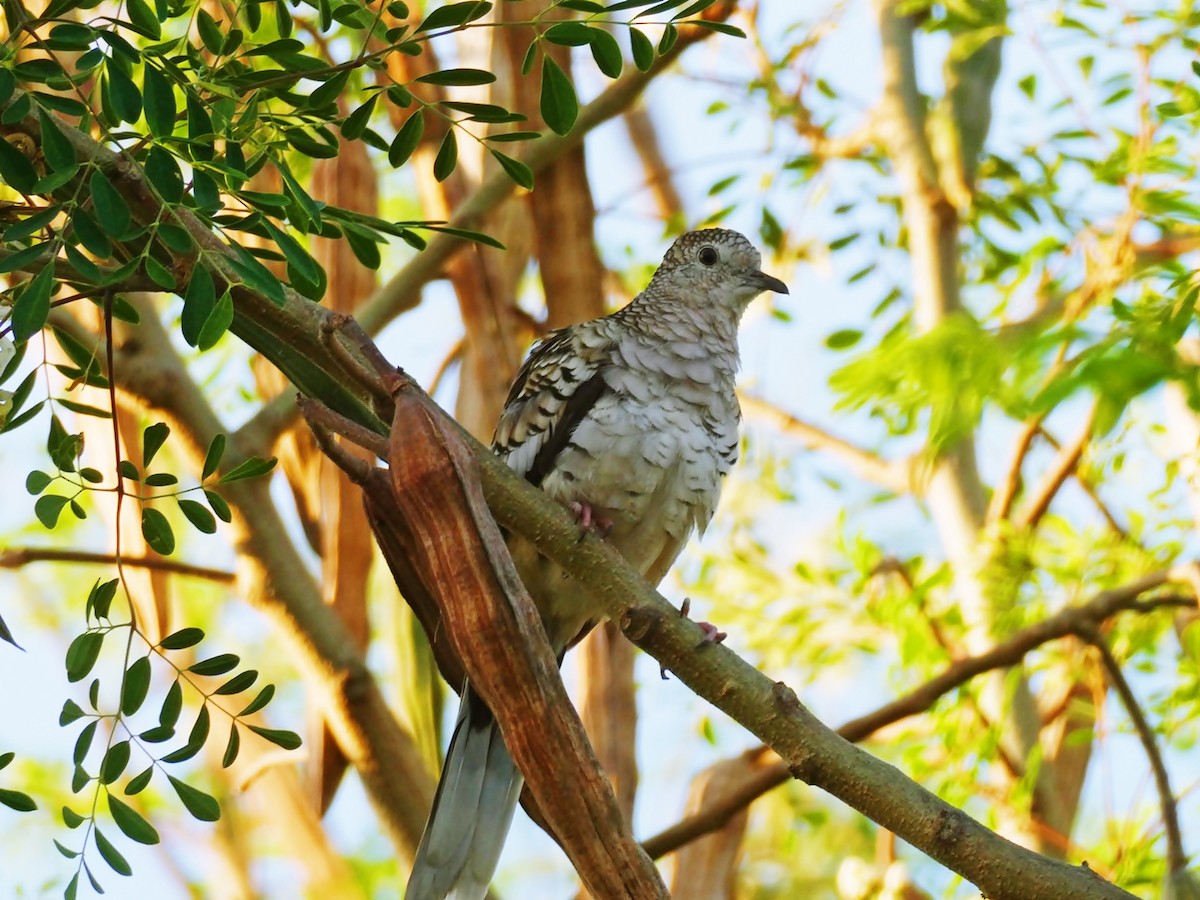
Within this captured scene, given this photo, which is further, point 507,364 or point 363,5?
point 507,364

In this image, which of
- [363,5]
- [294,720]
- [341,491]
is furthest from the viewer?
[294,720]

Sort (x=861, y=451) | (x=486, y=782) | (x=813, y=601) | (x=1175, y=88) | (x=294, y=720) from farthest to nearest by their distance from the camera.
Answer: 1. (x=294, y=720)
2. (x=861, y=451)
3. (x=813, y=601)
4. (x=1175, y=88)
5. (x=486, y=782)

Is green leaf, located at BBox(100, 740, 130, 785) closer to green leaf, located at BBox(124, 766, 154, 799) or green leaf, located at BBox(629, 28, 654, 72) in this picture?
green leaf, located at BBox(124, 766, 154, 799)

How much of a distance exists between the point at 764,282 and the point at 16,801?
2367mm

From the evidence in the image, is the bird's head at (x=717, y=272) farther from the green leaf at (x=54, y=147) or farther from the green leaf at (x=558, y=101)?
the green leaf at (x=54, y=147)

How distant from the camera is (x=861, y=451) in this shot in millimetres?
4773

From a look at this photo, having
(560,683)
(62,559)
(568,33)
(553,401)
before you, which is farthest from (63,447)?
(553,401)

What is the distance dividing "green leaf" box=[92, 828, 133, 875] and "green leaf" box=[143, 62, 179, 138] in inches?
35.2

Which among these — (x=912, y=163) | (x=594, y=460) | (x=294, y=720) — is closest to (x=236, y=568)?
(x=594, y=460)

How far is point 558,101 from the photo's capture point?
6.70 ft

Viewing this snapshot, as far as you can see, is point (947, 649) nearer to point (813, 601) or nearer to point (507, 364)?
point (813, 601)

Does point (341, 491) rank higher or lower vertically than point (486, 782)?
higher

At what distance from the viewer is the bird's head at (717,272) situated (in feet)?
11.9

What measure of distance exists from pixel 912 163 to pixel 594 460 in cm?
203
